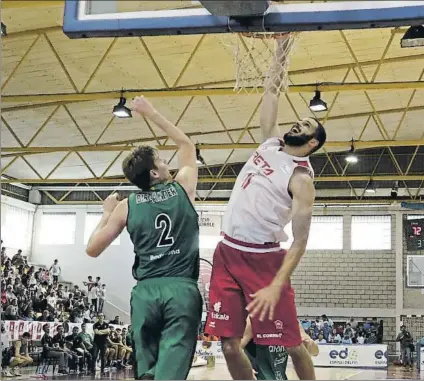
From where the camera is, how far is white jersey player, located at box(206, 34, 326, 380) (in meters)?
4.68

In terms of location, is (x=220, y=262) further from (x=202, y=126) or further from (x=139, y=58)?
(x=202, y=126)

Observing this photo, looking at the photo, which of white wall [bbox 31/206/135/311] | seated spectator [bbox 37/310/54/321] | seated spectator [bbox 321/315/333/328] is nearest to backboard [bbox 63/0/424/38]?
seated spectator [bbox 37/310/54/321]

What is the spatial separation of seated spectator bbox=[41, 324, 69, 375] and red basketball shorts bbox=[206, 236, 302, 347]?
13.4 meters

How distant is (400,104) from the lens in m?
22.2

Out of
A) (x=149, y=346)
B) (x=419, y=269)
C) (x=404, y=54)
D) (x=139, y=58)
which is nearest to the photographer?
(x=149, y=346)

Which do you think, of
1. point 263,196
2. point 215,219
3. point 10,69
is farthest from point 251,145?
point 263,196

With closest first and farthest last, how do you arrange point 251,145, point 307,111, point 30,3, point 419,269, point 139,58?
point 30,3 → point 139,58 → point 251,145 → point 307,111 → point 419,269

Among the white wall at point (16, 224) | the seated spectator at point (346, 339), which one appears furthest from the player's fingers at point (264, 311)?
the white wall at point (16, 224)

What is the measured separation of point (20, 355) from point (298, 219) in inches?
527

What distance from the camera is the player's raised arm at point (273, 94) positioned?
17.5 feet

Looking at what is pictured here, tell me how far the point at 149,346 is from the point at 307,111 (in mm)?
17204

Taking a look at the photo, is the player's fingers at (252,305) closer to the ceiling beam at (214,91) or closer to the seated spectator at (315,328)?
the ceiling beam at (214,91)

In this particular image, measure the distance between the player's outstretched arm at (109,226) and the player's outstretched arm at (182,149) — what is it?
0.43 m

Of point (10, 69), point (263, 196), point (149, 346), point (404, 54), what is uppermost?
point (404, 54)
